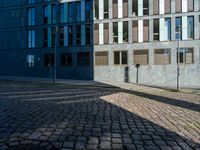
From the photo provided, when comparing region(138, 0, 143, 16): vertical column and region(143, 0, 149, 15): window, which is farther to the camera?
region(138, 0, 143, 16): vertical column

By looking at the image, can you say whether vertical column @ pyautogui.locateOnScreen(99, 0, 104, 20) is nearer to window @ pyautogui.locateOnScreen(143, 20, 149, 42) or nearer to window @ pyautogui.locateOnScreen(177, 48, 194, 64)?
window @ pyautogui.locateOnScreen(143, 20, 149, 42)

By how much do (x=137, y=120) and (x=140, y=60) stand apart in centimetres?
2737

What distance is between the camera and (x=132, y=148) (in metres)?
4.66

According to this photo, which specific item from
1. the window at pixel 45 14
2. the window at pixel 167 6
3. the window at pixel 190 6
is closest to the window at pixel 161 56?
the window at pixel 167 6

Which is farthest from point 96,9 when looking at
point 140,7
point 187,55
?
point 187,55

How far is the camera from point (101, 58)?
3581 cm

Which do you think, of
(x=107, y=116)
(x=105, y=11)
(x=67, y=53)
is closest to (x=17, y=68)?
(x=67, y=53)

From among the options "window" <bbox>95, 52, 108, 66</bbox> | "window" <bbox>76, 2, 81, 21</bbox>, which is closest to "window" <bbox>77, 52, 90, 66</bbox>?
"window" <bbox>95, 52, 108, 66</bbox>

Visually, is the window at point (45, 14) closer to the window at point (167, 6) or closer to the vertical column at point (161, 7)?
the vertical column at point (161, 7)

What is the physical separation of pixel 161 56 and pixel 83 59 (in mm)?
11792

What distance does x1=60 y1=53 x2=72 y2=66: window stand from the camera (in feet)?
122

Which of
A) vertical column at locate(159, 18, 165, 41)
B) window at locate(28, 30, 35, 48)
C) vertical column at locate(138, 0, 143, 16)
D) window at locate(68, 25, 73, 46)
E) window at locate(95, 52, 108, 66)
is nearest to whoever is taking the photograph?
vertical column at locate(159, 18, 165, 41)

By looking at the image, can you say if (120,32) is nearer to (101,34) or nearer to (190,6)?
(101,34)

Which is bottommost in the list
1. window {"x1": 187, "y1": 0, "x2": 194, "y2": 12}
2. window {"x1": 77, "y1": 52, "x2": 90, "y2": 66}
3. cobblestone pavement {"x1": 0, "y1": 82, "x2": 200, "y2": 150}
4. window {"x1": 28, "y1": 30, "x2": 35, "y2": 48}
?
cobblestone pavement {"x1": 0, "y1": 82, "x2": 200, "y2": 150}
